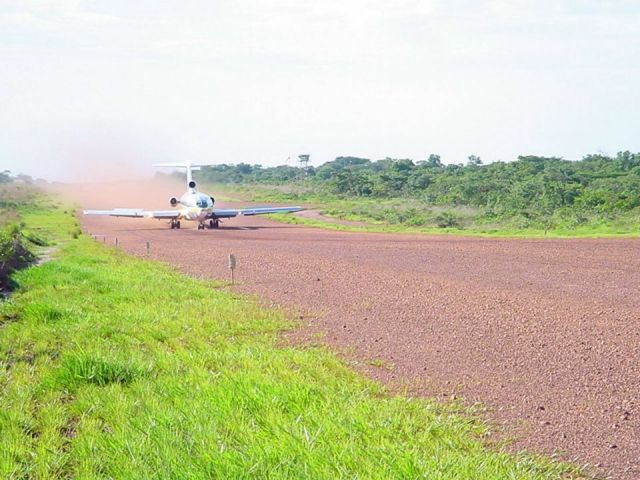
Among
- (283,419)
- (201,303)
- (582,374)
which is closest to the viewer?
(283,419)

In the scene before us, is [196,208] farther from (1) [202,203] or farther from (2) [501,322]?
(2) [501,322]

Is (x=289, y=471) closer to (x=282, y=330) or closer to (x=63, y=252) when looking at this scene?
(x=282, y=330)

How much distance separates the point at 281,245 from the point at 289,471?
24722 millimetres

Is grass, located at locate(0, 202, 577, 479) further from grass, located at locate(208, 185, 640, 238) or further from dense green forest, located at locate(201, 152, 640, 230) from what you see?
dense green forest, located at locate(201, 152, 640, 230)

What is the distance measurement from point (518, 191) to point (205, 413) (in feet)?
168

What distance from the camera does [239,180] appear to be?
13700 centimetres

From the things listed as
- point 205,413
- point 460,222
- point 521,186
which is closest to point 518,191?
point 521,186

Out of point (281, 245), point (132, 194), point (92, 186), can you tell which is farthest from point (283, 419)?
point (92, 186)

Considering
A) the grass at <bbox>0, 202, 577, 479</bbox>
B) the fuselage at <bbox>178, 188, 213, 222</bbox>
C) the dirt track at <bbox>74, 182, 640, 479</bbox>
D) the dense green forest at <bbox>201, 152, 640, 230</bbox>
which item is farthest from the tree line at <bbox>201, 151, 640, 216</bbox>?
the grass at <bbox>0, 202, 577, 479</bbox>

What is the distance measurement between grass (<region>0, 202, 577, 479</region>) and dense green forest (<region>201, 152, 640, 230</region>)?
2925 centimetres

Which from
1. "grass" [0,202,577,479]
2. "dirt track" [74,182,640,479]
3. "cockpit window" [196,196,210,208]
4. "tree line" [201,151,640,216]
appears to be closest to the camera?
"grass" [0,202,577,479]

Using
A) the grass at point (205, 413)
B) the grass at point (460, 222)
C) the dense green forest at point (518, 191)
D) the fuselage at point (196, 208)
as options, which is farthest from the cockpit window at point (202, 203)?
the grass at point (205, 413)

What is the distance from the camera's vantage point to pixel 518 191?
54.8 meters

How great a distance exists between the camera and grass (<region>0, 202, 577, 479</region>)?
5.22 meters
